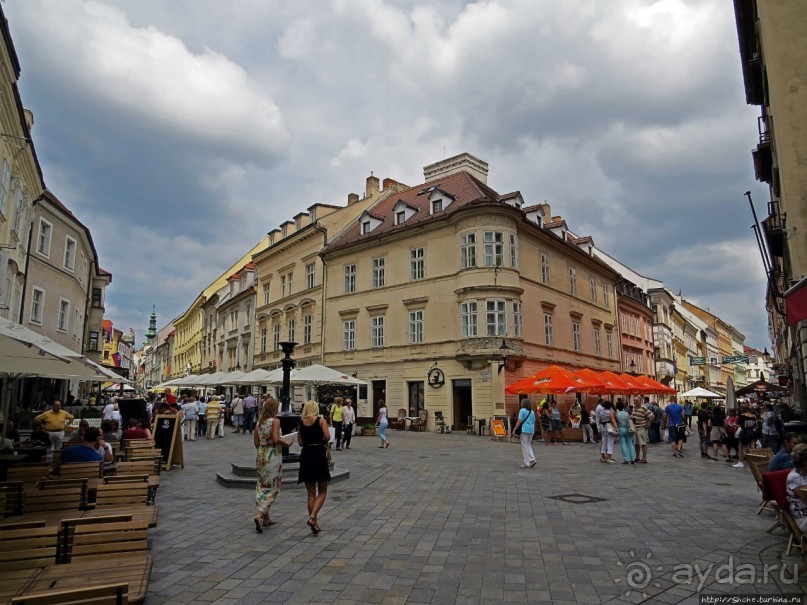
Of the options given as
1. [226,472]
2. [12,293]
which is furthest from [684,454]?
[12,293]

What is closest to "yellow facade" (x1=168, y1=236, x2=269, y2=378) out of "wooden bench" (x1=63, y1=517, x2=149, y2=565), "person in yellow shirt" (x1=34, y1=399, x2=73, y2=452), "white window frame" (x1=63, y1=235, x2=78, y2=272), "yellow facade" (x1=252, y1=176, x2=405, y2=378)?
"yellow facade" (x1=252, y1=176, x2=405, y2=378)

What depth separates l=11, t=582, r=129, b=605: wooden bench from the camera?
3.35 m

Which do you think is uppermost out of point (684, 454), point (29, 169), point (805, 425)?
point (29, 169)

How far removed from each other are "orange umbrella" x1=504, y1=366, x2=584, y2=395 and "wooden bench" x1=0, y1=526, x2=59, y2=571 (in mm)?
20452

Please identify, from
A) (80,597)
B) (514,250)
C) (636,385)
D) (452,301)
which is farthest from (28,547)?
(636,385)

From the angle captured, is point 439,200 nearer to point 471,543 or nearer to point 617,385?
point 617,385

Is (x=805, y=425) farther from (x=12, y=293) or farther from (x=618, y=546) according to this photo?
(x=12, y=293)

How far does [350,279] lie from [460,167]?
36.6 ft

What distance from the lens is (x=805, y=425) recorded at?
36.6ft

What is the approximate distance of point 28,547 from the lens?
482cm

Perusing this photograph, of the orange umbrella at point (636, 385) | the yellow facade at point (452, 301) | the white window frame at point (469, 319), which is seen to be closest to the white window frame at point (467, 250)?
the yellow facade at point (452, 301)

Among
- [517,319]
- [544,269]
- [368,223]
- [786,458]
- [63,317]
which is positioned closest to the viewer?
[786,458]

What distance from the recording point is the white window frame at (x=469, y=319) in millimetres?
29203

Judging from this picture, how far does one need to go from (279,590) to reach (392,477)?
762 centimetres
